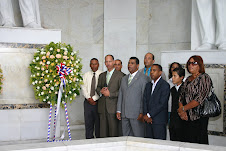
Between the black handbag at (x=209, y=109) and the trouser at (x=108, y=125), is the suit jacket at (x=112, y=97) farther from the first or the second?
the black handbag at (x=209, y=109)

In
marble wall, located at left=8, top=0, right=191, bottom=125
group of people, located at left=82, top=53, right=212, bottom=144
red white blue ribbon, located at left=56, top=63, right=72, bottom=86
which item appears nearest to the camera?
group of people, located at left=82, top=53, right=212, bottom=144

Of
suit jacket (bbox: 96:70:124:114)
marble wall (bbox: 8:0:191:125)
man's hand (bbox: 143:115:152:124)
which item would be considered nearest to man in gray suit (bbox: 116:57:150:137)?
man's hand (bbox: 143:115:152:124)

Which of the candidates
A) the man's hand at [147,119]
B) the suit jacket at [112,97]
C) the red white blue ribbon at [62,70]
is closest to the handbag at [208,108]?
the man's hand at [147,119]

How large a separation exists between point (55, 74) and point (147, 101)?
5.33 ft

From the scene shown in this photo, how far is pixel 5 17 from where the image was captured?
5.94m

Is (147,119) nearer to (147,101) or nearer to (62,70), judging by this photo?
(147,101)

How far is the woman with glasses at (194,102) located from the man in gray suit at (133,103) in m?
0.78

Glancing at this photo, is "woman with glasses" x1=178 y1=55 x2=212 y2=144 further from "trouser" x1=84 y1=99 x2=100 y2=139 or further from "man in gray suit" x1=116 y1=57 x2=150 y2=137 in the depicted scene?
"trouser" x1=84 y1=99 x2=100 y2=139

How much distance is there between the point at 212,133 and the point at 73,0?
4627mm

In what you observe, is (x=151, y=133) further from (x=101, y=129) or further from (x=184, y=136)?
(x=101, y=129)

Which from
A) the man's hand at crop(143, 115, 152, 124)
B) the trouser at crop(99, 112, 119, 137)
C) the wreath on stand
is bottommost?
the trouser at crop(99, 112, 119, 137)

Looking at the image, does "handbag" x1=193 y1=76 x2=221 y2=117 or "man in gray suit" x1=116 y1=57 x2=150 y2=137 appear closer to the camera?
"handbag" x1=193 y1=76 x2=221 y2=117

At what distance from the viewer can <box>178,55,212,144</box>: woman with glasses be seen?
4032 mm

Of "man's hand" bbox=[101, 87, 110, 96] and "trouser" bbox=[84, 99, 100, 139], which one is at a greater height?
"man's hand" bbox=[101, 87, 110, 96]
